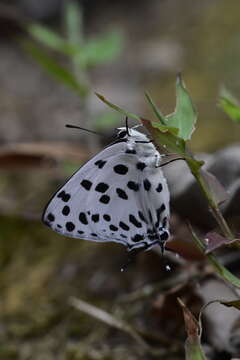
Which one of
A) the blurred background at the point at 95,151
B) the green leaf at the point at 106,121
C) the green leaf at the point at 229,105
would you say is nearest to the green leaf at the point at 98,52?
the blurred background at the point at 95,151

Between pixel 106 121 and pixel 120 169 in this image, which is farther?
pixel 106 121

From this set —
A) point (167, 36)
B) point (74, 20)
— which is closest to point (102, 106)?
point (74, 20)

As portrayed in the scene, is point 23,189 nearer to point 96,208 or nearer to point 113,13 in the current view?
point 96,208

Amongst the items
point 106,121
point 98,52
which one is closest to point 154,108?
point 106,121

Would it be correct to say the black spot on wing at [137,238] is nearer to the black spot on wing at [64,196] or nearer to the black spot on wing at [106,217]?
the black spot on wing at [106,217]

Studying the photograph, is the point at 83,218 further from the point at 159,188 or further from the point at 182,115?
the point at 182,115

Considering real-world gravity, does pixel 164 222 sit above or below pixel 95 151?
above

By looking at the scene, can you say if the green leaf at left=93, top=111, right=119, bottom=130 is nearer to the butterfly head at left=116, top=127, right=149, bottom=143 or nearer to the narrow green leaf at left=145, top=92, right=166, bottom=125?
the butterfly head at left=116, top=127, right=149, bottom=143
